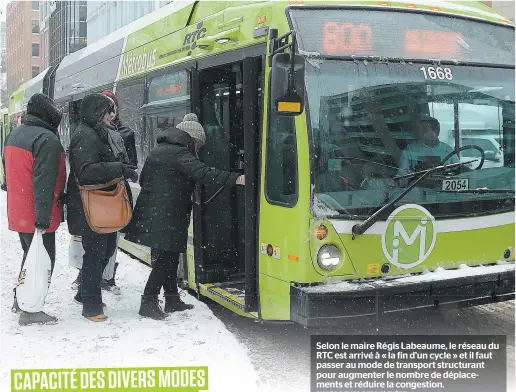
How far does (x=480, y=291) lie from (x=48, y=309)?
145 inches

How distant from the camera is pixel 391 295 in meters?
4.48

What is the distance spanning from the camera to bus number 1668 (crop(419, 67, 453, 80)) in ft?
15.5

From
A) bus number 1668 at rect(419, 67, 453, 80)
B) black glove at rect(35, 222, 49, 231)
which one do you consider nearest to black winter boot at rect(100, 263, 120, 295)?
black glove at rect(35, 222, 49, 231)

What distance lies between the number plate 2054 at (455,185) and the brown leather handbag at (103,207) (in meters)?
2.55

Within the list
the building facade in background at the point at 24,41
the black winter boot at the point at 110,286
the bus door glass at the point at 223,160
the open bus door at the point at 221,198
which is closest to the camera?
the open bus door at the point at 221,198

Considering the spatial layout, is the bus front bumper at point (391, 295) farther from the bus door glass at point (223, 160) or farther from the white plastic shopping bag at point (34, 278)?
the white plastic shopping bag at point (34, 278)

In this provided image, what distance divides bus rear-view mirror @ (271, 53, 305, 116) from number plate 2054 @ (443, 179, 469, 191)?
4.20 ft

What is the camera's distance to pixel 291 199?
4609 millimetres

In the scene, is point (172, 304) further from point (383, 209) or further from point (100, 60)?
point (100, 60)

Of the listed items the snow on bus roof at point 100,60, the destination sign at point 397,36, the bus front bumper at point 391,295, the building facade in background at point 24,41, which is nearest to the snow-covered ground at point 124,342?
the bus front bumper at point 391,295

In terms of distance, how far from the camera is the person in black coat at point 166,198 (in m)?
5.41

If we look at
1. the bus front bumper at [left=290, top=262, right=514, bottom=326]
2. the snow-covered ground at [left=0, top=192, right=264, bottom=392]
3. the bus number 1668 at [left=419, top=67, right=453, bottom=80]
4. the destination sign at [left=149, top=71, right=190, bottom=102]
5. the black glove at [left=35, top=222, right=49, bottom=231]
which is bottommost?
the snow-covered ground at [left=0, top=192, right=264, bottom=392]

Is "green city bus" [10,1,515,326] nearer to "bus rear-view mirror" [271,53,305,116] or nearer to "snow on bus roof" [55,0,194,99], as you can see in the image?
"bus rear-view mirror" [271,53,305,116]

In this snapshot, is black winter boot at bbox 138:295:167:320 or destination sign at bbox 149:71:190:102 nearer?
black winter boot at bbox 138:295:167:320
